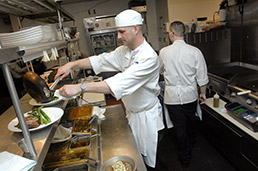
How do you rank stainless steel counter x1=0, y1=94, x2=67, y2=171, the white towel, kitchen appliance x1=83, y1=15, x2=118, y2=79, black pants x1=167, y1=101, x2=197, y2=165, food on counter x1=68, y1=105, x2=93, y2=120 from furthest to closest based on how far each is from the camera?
kitchen appliance x1=83, y1=15, x2=118, y2=79
black pants x1=167, y1=101, x2=197, y2=165
food on counter x1=68, y1=105, x2=93, y2=120
stainless steel counter x1=0, y1=94, x2=67, y2=171
the white towel

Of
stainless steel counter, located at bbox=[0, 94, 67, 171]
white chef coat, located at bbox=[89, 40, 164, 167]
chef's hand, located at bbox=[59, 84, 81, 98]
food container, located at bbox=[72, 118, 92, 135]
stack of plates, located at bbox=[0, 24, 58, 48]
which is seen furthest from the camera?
white chef coat, located at bbox=[89, 40, 164, 167]

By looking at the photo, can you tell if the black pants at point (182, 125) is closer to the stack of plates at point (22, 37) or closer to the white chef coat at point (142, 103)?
the white chef coat at point (142, 103)

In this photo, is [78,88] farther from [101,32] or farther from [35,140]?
[101,32]

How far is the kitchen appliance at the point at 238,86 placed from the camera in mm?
1946

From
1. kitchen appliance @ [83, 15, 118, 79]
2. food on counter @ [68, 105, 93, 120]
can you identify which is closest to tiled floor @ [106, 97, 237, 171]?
food on counter @ [68, 105, 93, 120]

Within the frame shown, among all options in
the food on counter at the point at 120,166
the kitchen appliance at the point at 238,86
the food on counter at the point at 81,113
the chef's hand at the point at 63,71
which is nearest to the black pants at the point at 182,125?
the kitchen appliance at the point at 238,86

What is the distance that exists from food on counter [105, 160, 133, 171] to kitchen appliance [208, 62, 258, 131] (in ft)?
4.19

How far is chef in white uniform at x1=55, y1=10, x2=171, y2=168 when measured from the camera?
3.87 feet

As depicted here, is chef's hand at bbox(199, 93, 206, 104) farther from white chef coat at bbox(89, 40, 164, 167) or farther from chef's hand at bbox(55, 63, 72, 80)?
chef's hand at bbox(55, 63, 72, 80)

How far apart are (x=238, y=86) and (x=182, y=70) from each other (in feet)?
2.24

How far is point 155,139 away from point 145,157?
219 mm

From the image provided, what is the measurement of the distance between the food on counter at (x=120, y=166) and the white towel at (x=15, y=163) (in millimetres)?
603

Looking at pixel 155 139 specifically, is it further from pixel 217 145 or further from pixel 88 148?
pixel 217 145

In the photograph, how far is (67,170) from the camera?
3.82 feet
